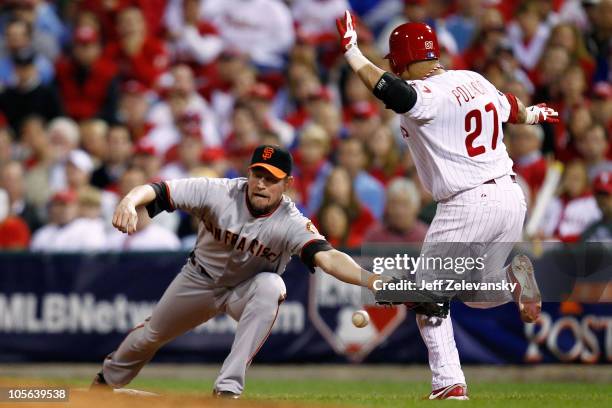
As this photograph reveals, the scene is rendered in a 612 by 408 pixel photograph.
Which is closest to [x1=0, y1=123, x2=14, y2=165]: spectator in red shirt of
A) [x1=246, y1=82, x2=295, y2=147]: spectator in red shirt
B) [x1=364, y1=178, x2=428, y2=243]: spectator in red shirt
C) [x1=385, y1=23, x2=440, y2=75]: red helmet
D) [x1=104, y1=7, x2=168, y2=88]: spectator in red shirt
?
[x1=104, y1=7, x2=168, y2=88]: spectator in red shirt

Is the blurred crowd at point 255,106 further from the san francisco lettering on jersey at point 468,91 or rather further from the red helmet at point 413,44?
the red helmet at point 413,44

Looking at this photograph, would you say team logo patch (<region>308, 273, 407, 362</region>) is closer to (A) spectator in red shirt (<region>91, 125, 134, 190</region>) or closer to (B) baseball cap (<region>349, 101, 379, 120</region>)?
(B) baseball cap (<region>349, 101, 379, 120</region>)

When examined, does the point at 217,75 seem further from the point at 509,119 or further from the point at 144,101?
the point at 509,119

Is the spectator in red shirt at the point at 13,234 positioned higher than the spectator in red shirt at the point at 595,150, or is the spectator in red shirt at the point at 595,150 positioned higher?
the spectator in red shirt at the point at 595,150

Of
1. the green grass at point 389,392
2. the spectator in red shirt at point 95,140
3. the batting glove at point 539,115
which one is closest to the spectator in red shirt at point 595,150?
the green grass at point 389,392

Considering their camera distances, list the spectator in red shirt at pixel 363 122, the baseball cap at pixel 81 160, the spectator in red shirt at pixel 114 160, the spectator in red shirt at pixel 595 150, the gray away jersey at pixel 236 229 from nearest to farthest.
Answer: the gray away jersey at pixel 236 229 → the spectator in red shirt at pixel 595 150 → the spectator in red shirt at pixel 363 122 → the baseball cap at pixel 81 160 → the spectator in red shirt at pixel 114 160

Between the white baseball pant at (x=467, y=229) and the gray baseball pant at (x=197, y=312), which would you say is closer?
the white baseball pant at (x=467, y=229)

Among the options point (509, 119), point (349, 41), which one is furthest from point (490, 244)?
point (349, 41)
